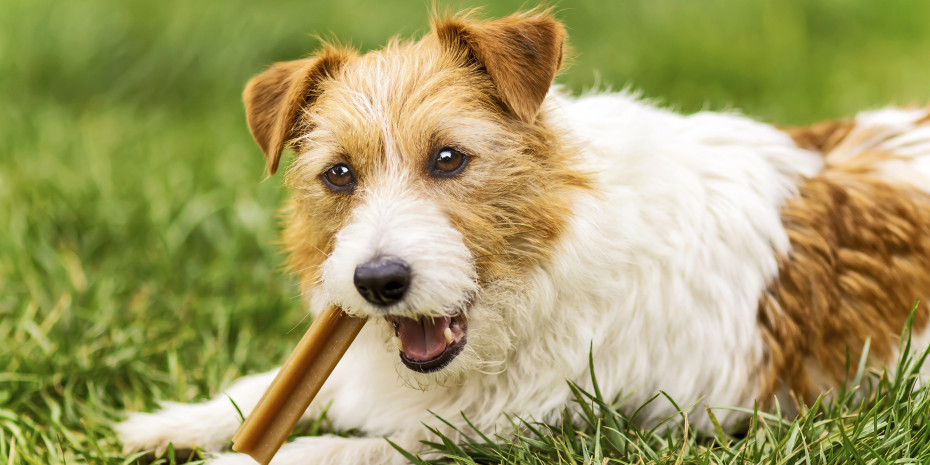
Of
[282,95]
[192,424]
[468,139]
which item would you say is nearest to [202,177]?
[192,424]

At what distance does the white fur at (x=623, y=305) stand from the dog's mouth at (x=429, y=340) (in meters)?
0.06

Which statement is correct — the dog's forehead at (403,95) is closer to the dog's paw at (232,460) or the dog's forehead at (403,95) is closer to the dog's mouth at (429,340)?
the dog's mouth at (429,340)

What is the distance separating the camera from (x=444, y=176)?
2.79 metres

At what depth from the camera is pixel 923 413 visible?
2805 mm

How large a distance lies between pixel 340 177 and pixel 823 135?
2115 millimetres

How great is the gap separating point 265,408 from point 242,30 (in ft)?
17.9

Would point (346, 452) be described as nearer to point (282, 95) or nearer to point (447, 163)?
point (447, 163)

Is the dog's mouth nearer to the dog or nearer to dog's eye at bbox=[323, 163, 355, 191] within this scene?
the dog

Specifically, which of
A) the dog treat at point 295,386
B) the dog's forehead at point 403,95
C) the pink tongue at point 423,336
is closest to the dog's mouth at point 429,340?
the pink tongue at point 423,336

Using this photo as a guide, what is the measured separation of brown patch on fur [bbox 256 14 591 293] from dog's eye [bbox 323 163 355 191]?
2 centimetres

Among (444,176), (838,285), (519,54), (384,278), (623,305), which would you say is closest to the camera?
(384,278)

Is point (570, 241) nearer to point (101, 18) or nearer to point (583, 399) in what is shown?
point (583, 399)

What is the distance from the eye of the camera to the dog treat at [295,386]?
2898mm

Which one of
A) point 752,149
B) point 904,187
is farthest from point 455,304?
point 904,187
